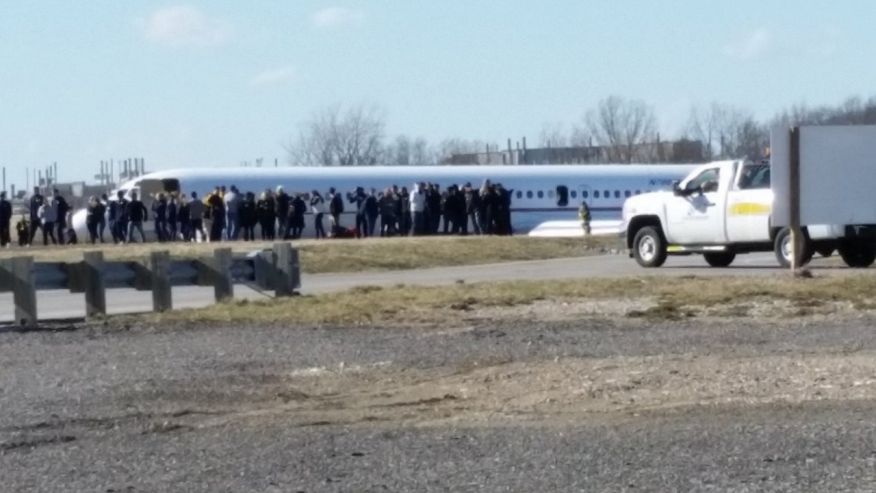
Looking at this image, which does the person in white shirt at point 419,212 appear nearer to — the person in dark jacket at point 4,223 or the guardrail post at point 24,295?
the person in dark jacket at point 4,223

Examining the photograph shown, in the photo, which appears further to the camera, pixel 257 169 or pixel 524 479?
pixel 257 169

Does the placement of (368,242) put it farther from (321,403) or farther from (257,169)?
(321,403)

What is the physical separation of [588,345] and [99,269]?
7.31 m

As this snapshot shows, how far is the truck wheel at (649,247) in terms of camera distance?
108ft

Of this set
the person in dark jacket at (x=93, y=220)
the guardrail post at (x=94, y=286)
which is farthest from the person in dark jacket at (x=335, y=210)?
the guardrail post at (x=94, y=286)

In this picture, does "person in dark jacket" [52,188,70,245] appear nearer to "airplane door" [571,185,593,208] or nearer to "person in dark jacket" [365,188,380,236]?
"person in dark jacket" [365,188,380,236]

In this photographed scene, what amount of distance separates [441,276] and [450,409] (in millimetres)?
19416

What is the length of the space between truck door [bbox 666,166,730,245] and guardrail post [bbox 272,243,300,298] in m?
9.97

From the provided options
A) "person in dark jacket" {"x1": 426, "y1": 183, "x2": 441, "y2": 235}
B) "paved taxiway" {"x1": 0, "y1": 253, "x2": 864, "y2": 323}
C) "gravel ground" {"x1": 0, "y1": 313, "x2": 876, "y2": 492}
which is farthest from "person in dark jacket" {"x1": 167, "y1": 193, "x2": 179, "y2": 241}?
"gravel ground" {"x1": 0, "y1": 313, "x2": 876, "y2": 492}

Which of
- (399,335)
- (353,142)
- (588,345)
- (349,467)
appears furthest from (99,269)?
(353,142)

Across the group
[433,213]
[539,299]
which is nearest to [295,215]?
[433,213]

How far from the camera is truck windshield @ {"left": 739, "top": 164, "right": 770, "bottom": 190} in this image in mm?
31172

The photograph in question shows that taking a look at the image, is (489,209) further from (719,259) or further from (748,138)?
(748,138)

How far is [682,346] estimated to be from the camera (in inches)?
651
